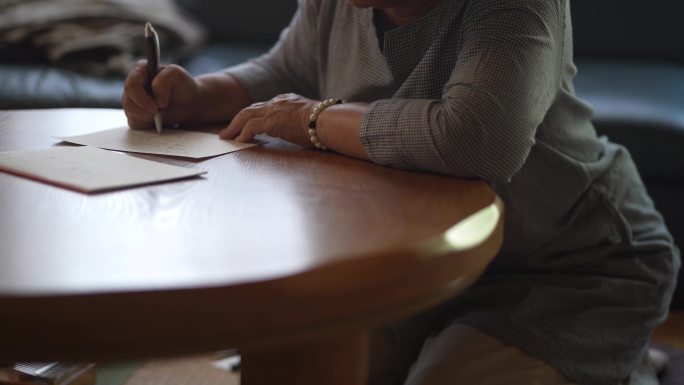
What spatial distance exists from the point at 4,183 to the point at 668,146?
160 centimetres

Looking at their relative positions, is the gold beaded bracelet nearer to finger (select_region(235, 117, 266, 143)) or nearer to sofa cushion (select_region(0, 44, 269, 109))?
finger (select_region(235, 117, 266, 143))

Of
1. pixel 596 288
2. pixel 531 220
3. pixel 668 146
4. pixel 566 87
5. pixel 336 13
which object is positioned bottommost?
pixel 668 146

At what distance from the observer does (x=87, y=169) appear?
0.85m

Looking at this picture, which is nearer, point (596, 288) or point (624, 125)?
point (596, 288)

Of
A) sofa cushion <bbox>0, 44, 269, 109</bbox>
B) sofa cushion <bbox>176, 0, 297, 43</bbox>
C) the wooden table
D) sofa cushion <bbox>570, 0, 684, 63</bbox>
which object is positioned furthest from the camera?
sofa cushion <bbox>176, 0, 297, 43</bbox>

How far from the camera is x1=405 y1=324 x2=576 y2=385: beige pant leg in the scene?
39.5 inches

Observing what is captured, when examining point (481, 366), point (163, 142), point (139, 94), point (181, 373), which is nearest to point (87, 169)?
point (163, 142)

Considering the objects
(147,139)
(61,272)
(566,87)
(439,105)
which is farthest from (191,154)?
(566,87)

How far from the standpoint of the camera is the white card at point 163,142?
0.97 m

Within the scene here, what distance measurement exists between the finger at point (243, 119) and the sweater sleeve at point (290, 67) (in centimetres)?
23

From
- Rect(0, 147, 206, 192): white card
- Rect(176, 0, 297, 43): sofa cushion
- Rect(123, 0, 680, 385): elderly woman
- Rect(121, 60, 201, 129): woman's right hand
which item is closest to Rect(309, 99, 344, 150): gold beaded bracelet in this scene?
Rect(123, 0, 680, 385): elderly woman

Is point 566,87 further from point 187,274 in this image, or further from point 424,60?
point 187,274

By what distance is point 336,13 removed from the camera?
3.84 feet

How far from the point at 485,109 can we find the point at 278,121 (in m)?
0.30
